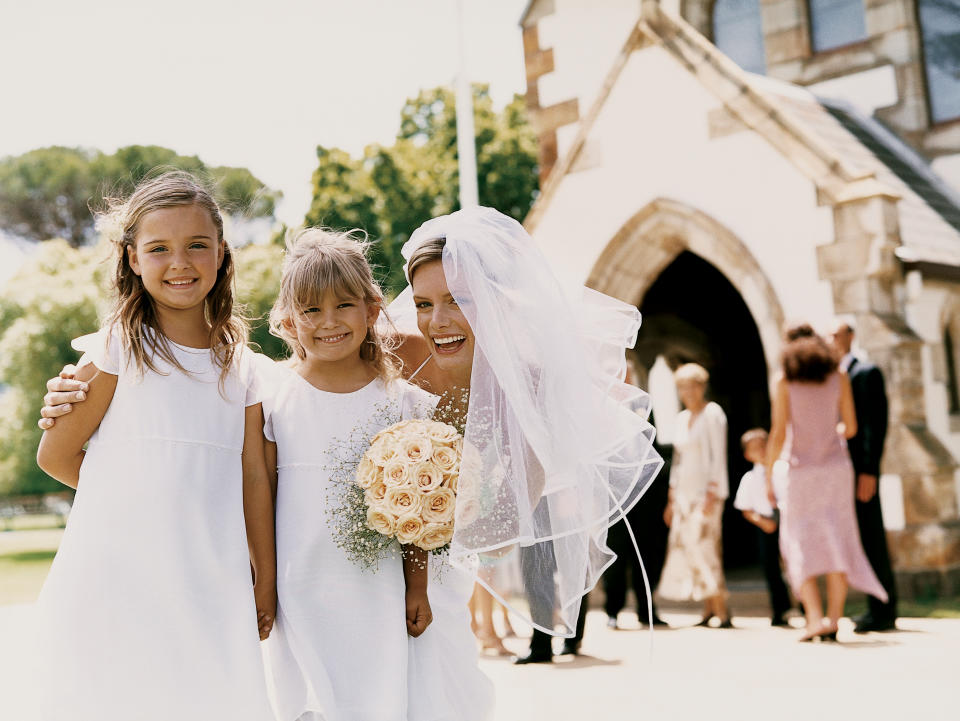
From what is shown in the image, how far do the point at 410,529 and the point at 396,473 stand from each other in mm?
171

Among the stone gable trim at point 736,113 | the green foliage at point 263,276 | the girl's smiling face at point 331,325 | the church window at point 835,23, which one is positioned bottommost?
the girl's smiling face at point 331,325

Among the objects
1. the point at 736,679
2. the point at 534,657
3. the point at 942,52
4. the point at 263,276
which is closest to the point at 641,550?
the point at 534,657

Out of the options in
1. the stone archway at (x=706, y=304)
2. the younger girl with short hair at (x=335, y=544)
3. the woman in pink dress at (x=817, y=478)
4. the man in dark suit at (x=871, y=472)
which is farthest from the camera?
the stone archway at (x=706, y=304)

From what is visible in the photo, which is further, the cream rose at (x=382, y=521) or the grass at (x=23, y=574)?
the grass at (x=23, y=574)

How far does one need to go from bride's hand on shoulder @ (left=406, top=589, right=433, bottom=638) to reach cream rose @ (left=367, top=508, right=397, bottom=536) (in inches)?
11.9

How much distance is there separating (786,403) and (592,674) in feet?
8.15

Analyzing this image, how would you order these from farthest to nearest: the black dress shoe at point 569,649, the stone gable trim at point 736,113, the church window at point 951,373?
the church window at point 951,373
the stone gable trim at point 736,113
the black dress shoe at point 569,649

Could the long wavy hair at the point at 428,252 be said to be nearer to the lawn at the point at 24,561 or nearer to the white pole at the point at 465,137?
the white pole at the point at 465,137

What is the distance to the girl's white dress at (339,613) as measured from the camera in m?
3.14

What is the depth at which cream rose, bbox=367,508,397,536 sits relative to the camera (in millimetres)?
3064

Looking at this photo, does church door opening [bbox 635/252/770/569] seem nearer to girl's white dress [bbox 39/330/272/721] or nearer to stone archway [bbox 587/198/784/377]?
stone archway [bbox 587/198/784/377]

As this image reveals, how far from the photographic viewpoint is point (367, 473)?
3.12m

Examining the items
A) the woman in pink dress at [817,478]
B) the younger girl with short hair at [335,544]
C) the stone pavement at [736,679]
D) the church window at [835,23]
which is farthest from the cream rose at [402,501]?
the church window at [835,23]

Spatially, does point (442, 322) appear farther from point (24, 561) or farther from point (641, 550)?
point (24, 561)
